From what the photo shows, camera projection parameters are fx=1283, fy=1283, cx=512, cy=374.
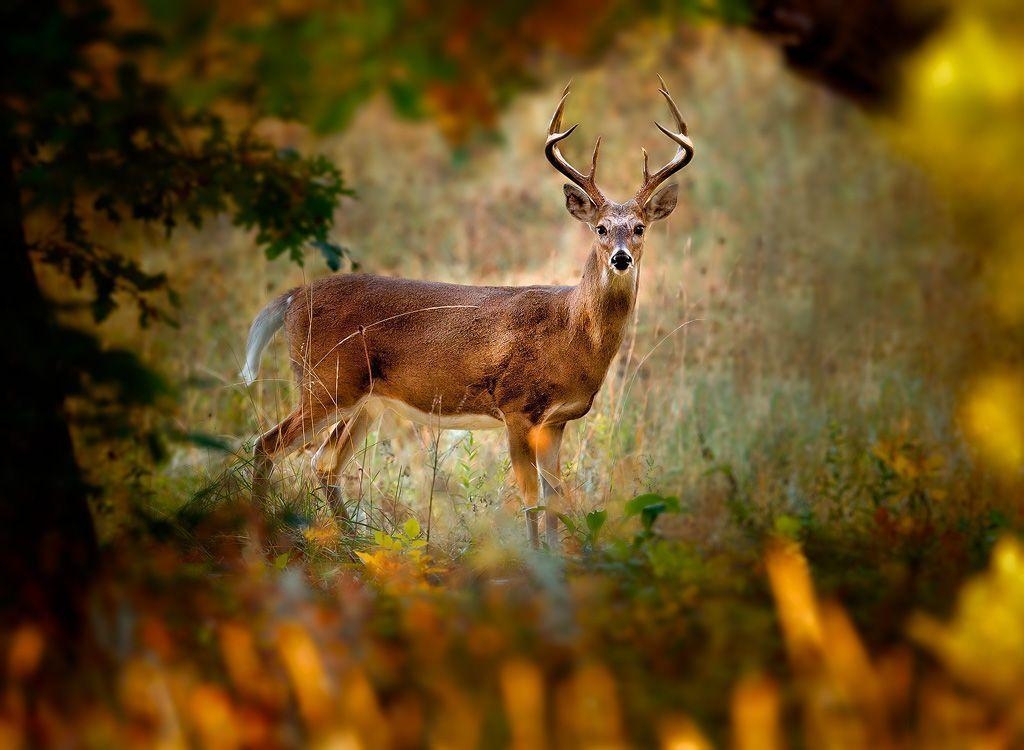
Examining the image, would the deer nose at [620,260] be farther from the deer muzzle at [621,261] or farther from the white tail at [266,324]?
the white tail at [266,324]

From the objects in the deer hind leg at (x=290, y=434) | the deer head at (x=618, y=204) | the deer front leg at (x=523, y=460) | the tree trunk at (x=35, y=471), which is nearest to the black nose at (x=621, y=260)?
the deer head at (x=618, y=204)

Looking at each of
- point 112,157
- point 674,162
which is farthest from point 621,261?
point 112,157

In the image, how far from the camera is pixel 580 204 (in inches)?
265

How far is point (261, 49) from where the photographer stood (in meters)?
3.34

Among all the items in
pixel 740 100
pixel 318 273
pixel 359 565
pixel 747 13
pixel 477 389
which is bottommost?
pixel 359 565

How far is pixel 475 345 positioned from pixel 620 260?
0.96 meters

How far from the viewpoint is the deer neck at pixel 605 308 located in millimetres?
6477

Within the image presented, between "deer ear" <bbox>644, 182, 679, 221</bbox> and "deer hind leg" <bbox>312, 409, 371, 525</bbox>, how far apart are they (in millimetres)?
1898

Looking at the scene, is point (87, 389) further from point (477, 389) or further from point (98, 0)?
point (477, 389)

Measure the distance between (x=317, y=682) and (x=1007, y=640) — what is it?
1.78 metres


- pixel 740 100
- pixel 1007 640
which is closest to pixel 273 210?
pixel 1007 640

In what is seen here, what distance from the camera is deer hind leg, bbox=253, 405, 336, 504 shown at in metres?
6.37

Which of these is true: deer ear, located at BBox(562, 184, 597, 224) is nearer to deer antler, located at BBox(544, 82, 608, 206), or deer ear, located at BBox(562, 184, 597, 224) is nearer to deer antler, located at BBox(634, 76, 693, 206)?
deer antler, located at BBox(544, 82, 608, 206)

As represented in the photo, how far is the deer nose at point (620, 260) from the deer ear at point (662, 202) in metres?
0.58
